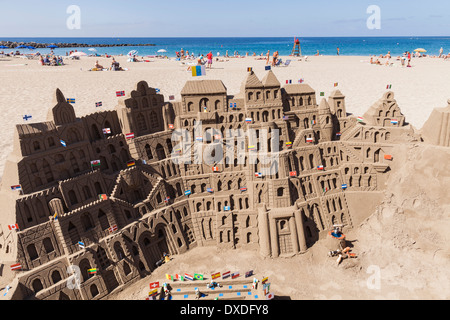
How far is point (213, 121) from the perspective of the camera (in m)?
27.8

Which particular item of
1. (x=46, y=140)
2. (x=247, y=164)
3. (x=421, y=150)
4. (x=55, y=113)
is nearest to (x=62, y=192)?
(x=46, y=140)

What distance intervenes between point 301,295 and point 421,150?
17.6m

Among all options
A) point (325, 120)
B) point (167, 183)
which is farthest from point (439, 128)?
point (167, 183)

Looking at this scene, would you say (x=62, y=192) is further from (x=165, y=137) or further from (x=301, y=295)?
(x=301, y=295)

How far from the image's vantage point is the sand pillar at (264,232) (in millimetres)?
25234

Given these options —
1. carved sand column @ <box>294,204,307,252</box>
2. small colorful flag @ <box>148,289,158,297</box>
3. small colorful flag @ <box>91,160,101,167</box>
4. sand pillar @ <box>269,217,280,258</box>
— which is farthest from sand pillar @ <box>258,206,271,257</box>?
small colorful flag @ <box>91,160,101,167</box>

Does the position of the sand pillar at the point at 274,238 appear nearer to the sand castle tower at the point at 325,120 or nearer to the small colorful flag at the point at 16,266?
the sand castle tower at the point at 325,120

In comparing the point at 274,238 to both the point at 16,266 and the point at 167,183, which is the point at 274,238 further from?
the point at 16,266

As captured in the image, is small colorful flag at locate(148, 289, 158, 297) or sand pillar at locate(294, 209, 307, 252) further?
sand pillar at locate(294, 209, 307, 252)

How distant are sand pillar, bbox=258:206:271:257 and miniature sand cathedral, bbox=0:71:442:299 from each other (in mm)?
94

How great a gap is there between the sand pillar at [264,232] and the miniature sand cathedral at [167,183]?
0.09m

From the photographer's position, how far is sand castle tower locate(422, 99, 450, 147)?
26578 mm

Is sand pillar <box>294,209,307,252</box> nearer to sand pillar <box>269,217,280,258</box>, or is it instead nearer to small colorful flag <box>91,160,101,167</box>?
sand pillar <box>269,217,280,258</box>

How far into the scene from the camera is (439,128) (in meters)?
27.0
